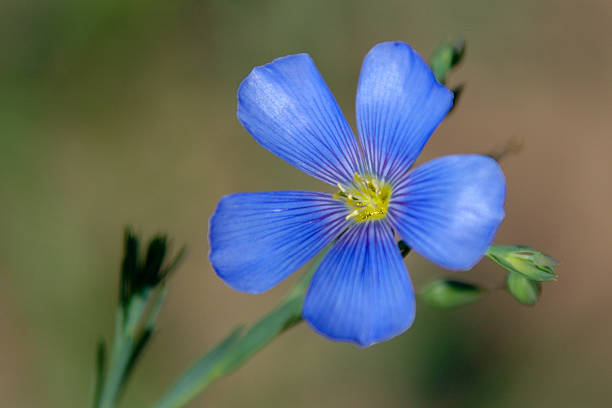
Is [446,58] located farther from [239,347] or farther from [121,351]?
[121,351]

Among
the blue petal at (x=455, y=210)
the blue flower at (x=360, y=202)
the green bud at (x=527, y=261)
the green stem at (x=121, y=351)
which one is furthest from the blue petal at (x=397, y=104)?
the green stem at (x=121, y=351)

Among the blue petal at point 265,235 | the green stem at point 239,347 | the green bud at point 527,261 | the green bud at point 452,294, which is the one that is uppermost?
the blue petal at point 265,235

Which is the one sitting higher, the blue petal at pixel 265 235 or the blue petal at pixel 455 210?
the blue petal at pixel 265 235

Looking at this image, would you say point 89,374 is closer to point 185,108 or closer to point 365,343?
point 185,108

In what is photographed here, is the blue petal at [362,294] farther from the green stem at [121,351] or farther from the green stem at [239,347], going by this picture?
the green stem at [121,351]

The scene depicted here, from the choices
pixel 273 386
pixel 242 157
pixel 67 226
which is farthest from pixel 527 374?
pixel 67 226

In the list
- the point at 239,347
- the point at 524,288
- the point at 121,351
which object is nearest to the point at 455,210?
the point at 524,288

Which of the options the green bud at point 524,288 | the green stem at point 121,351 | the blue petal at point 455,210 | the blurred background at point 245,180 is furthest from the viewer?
the blurred background at point 245,180
